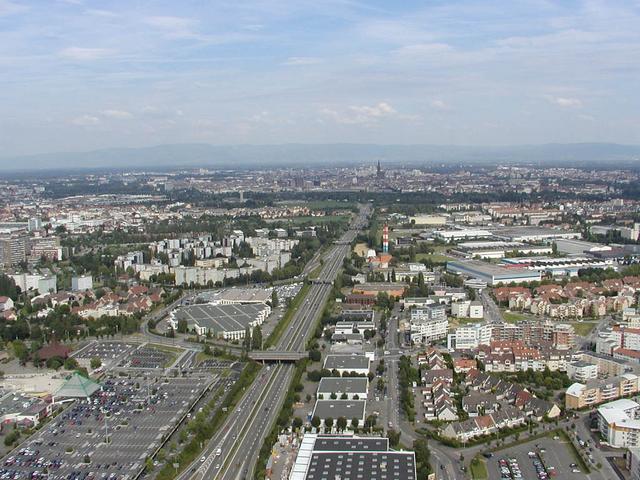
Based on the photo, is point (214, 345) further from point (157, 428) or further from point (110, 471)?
point (110, 471)

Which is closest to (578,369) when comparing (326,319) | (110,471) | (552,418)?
(552,418)

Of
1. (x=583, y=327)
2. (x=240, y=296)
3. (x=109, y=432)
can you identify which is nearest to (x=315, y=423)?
→ (x=109, y=432)

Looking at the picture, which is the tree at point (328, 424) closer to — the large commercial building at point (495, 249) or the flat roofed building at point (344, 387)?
the flat roofed building at point (344, 387)

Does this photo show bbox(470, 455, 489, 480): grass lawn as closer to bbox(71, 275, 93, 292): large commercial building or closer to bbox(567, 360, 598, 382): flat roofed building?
bbox(567, 360, 598, 382): flat roofed building

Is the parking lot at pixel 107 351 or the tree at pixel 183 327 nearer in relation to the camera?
the parking lot at pixel 107 351

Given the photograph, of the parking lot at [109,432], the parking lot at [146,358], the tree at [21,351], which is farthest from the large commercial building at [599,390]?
the tree at [21,351]

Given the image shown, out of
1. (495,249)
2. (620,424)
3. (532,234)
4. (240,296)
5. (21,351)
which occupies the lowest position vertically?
(21,351)

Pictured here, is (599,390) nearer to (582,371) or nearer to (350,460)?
(582,371)

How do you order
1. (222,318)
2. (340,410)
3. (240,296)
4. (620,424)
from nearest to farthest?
1. (620,424)
2. (340,410)
3. (222,318)
4. (240,296)
